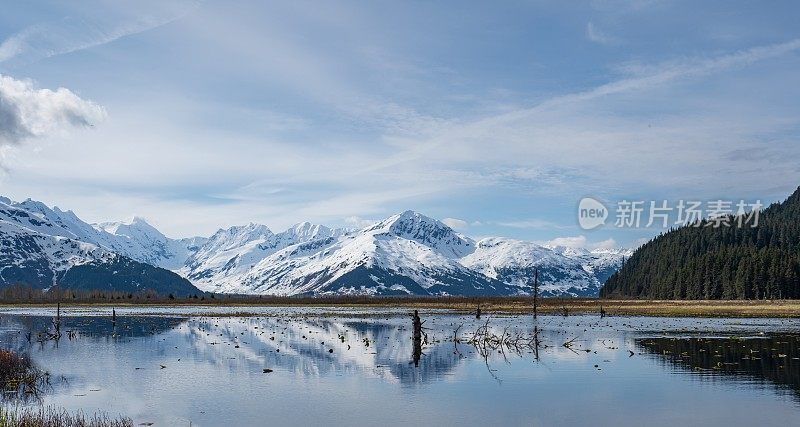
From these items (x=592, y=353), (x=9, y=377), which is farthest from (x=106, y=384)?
(x=592, y=353)

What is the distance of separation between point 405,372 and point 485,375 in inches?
213

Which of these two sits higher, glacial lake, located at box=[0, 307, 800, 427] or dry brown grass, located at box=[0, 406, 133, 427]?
dry brown grass, located at box=[0, 406, 133, 427]

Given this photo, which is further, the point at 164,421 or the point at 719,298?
the point at 719,298

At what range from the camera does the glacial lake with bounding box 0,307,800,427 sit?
31.8 meters

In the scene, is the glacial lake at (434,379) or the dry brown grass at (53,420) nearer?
the dry brown grass at (53,420)

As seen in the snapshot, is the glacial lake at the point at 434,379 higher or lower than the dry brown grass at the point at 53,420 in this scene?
lower

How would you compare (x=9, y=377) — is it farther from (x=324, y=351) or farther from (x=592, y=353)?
(x=592, y=353)

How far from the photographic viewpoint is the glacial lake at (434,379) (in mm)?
31844

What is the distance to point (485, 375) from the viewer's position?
45469 mm

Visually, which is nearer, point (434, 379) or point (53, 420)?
point (53, 420)

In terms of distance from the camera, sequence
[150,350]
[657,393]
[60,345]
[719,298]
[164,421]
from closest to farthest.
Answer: [164,421]
[657,393]
[150,350]
[60,345]
[719,298]

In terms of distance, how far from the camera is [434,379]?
142 feet

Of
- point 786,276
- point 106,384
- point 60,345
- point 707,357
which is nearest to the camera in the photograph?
point 106,384

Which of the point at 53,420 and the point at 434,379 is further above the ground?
the point at 53,420
